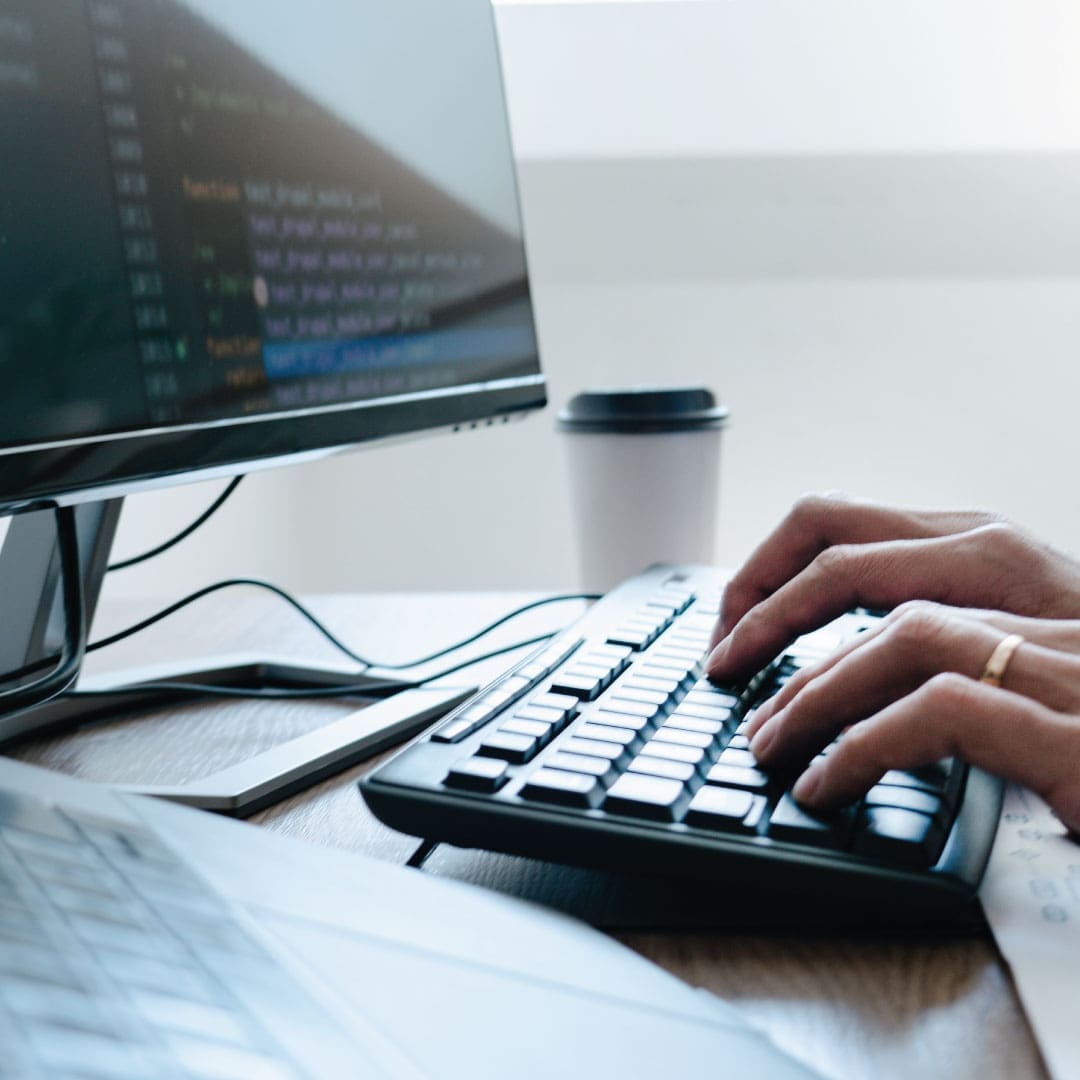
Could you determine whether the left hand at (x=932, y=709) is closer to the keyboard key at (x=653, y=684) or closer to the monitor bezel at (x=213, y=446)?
the keyboard key at (x=653, y=684)

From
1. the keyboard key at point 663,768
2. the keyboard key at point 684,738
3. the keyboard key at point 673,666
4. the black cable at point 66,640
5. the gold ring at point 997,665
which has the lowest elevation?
the keyboard key at point 673,666

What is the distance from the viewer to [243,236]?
0.53 metres

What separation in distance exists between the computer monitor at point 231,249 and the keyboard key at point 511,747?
186mm

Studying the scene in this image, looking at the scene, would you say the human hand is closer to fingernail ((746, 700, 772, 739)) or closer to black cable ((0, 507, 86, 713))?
fingernail ((746, 700, 772, 739))

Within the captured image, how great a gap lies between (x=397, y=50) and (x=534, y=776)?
503 millimetres

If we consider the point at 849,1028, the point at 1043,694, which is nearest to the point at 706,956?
the point at 849,1028

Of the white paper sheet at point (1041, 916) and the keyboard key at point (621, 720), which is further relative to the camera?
the keyboard key at point (621, 720)

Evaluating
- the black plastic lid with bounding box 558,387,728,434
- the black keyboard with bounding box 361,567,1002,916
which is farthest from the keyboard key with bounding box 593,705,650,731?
the black plastic lid with bounding box 558,387,728,434

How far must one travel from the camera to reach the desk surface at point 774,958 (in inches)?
10.6

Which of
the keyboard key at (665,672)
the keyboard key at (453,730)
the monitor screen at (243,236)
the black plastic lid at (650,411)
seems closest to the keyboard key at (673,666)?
the keyboard key at (665,672)

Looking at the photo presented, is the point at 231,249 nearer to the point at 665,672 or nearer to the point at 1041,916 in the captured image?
the point at 665,672

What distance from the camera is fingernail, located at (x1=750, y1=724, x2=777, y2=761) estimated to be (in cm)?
37

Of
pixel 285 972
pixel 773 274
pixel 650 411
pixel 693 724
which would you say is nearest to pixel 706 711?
pixel 693 724

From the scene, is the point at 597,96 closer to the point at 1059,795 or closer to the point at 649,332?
the point at 649,332
